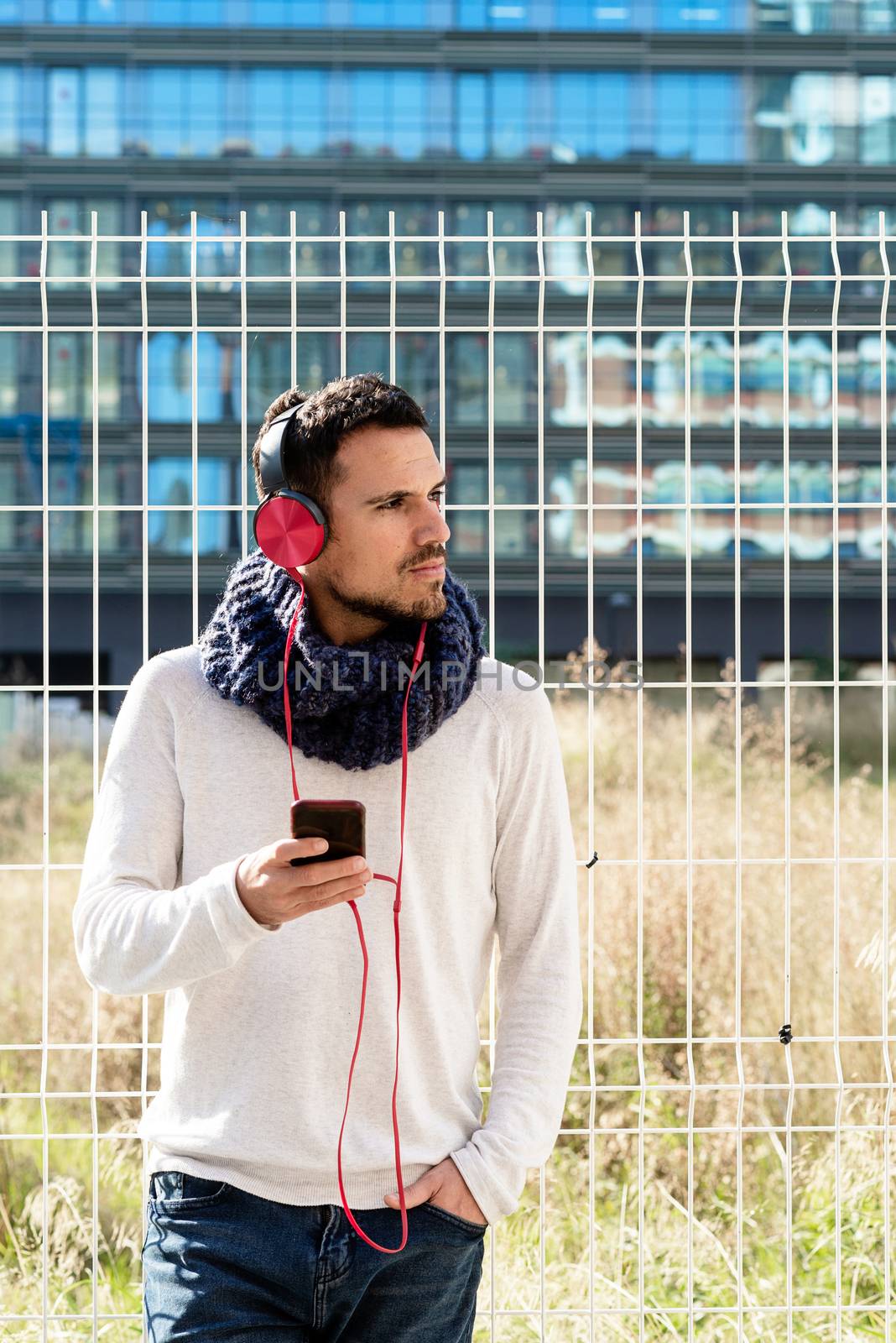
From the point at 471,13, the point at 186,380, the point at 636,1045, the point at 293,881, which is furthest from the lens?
the point at 471,13

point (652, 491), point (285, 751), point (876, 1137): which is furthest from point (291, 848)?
point (652, 491)

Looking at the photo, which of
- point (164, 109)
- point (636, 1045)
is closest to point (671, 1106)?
point (636, 1045)

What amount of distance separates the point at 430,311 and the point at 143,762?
16.5m

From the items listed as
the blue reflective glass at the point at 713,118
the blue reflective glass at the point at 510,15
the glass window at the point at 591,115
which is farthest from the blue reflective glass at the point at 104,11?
the blue reflective glass at the point at 713,118

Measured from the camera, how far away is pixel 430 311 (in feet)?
57.2

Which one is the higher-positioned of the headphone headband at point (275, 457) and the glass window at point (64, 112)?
the glass window at point (64, 112)

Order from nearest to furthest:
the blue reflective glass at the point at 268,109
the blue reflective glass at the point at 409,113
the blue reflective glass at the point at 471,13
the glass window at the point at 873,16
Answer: the blue reflective glass at the point at 409,113 < the blue reflective glass at the point at 268,109 < the blue reflective glass at the point at 471,13 < the glass window at the point at 873,16

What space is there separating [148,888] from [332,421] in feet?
1.93

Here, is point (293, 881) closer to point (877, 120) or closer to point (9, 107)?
point (9, 107)

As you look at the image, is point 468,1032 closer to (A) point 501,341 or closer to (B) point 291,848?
(B) point 291,848

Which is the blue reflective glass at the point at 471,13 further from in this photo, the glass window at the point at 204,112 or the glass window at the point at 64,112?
the glass window at the point at 64,112

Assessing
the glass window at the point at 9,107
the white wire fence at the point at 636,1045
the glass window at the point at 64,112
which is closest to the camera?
the white wire fence at the point at 636,1045

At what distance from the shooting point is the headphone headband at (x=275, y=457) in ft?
5.48

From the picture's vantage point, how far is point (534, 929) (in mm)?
1657
